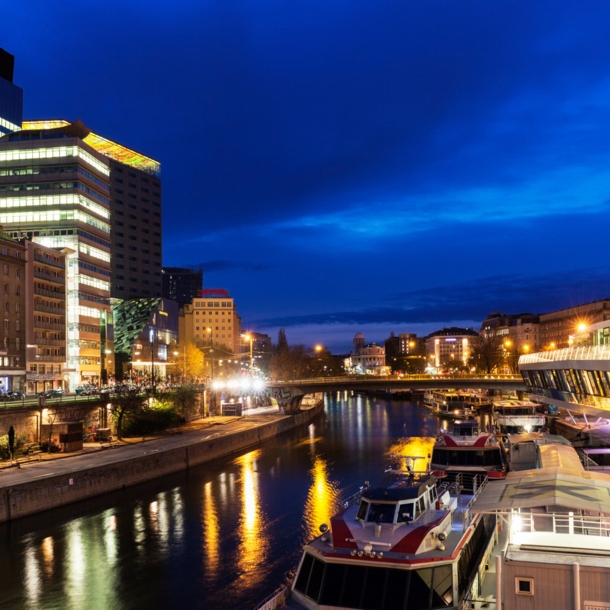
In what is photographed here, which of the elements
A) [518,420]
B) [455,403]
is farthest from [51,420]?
[455,403]

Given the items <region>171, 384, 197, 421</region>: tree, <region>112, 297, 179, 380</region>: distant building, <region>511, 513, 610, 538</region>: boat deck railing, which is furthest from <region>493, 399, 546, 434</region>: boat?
<region>112, 297, 179, 380</region>: distant building

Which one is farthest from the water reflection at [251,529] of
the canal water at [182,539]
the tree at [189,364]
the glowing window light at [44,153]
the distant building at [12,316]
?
the tree at [189,364]

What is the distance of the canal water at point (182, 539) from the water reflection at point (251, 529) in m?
0.06

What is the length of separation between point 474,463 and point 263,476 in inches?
837

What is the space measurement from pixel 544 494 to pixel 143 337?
131 metres

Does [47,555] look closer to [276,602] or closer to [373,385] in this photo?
[276,602]

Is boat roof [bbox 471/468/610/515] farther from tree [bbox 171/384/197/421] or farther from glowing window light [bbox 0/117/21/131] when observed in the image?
glowing window light [bbox 0/117/21/131]

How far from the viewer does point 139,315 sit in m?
150

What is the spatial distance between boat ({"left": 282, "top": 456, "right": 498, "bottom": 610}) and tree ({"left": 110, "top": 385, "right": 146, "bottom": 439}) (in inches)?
1959

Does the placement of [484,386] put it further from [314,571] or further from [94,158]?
[314,571]

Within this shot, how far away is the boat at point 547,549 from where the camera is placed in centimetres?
1578

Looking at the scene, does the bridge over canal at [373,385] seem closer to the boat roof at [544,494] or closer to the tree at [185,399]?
the tree at [185,399]

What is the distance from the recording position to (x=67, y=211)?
10800cm

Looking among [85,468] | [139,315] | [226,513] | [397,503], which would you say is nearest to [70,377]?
[139,315]
